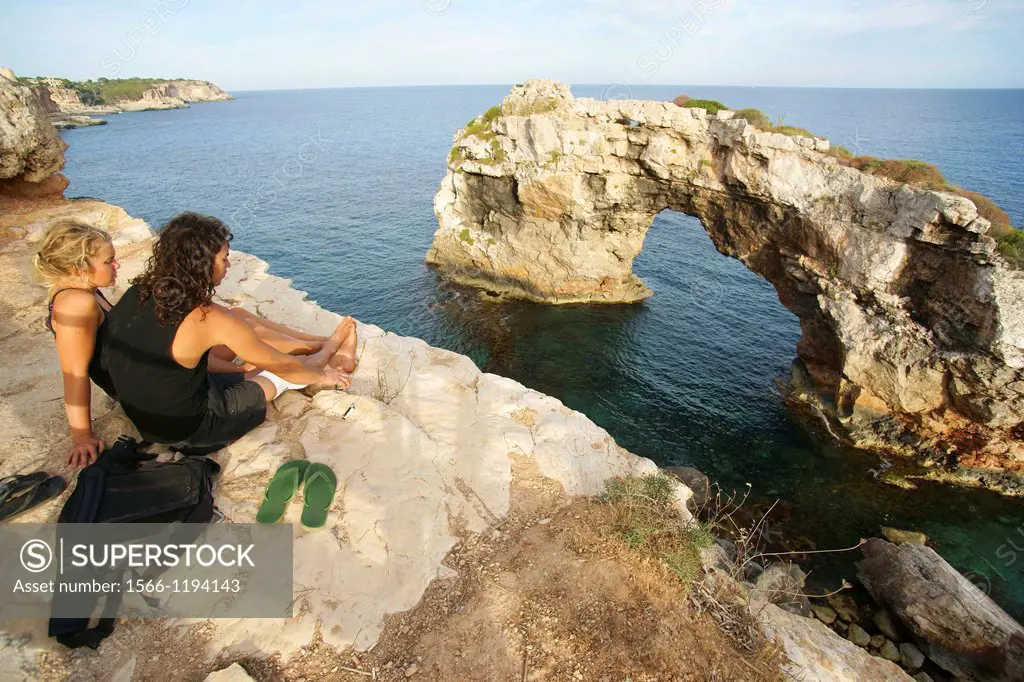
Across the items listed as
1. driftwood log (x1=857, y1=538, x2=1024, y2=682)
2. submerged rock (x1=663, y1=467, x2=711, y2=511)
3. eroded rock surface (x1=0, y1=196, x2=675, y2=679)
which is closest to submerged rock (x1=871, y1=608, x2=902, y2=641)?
driftwood log (x1=857, y1=538, x2=1024, y2=682)

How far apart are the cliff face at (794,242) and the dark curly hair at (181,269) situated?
22.8m

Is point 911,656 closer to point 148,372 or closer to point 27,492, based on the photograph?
point 148,372

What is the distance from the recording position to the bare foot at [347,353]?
25.2 ft

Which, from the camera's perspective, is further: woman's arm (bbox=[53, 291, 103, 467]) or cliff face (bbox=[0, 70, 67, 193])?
cliff face (bbox=[0, 70, 67, 193])

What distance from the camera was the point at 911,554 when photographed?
1434 cm

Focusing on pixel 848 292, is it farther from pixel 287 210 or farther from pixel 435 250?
pixel 287 210

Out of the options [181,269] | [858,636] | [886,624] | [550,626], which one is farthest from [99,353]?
[886,624]

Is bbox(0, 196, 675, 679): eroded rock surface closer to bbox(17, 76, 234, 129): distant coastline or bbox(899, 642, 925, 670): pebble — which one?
bbox(899, 642, 925, 670): pebble

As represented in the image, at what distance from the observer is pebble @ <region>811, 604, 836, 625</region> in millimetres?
13281

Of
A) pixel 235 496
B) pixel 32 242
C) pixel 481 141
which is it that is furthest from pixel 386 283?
pixel 235 496

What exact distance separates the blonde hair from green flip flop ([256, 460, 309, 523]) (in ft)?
9.96

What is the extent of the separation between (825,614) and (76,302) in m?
Answer: 17.5

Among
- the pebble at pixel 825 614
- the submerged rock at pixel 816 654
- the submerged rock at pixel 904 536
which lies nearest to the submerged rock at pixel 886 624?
the pebble at pixel 825 614

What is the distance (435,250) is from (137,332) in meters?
32.0
